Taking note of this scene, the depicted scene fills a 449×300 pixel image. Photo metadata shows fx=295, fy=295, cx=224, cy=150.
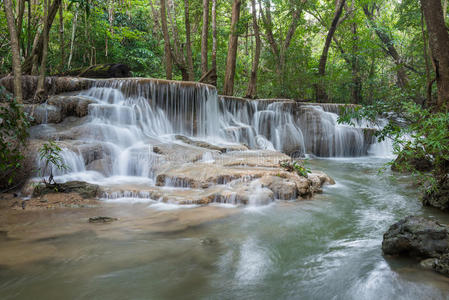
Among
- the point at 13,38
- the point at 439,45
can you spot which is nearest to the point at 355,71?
the point at 439,45

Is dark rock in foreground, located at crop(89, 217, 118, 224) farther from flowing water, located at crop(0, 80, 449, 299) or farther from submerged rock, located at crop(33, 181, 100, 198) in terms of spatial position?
submerged rock, located at crop(33, 181, 100, 198)

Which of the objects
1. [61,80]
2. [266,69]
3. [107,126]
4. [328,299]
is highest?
[266,69]

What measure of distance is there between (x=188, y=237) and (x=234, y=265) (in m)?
0.88

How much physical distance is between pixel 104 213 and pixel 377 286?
12.5ft

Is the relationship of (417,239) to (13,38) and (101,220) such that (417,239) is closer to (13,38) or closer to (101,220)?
(101,220)

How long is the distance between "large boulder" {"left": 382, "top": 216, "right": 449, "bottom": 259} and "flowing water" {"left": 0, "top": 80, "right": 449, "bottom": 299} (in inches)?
5.6

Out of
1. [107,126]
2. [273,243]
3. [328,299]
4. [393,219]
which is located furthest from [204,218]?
[107,126]

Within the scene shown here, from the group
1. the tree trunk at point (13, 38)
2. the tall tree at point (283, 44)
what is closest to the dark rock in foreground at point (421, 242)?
the tree trunk at point (13, 38)

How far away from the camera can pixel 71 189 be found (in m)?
5.38

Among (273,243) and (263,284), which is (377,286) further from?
(273,243)

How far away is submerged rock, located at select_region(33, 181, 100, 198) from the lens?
5.29 m

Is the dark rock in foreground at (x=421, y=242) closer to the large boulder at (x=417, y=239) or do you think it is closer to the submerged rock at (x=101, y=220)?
the large boulder at (x=417, y=239)

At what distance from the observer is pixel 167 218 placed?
14.4 ft

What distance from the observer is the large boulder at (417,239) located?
2.80m
